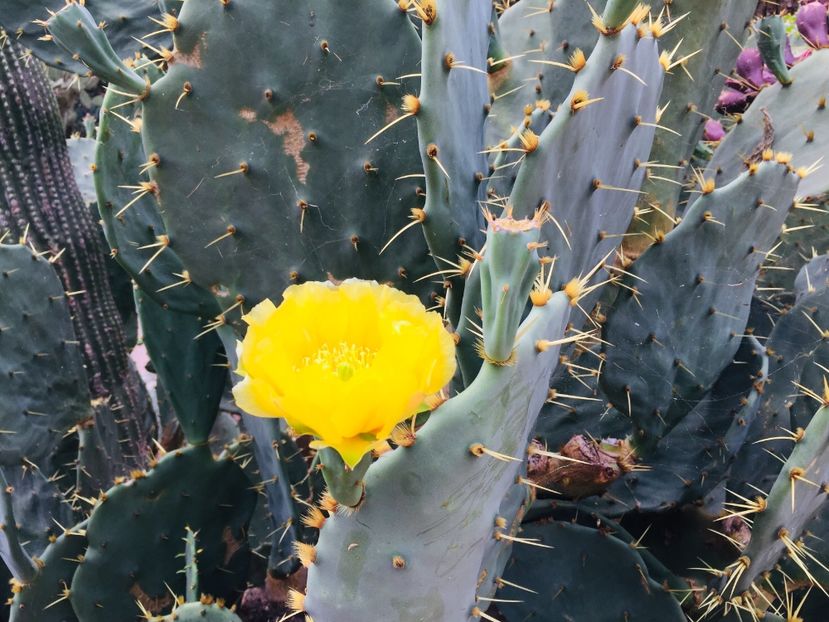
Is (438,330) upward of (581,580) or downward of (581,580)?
upward

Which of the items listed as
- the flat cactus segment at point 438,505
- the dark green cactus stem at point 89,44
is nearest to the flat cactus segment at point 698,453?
the flat cactus segment at point 438,505

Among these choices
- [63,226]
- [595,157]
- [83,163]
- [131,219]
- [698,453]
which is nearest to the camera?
[595,157]

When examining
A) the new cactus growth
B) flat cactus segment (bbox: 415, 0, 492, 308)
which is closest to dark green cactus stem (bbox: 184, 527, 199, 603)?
the new cactus growth

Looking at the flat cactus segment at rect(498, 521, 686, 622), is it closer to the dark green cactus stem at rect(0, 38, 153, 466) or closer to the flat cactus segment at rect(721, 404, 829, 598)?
the flat cactus segment at rect(721, 404, 829, 598)

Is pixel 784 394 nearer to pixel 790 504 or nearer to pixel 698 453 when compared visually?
pixel 698 453

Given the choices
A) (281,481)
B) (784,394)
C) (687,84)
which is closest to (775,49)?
(687,84)

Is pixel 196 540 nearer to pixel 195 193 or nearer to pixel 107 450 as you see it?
pixel 107 450
